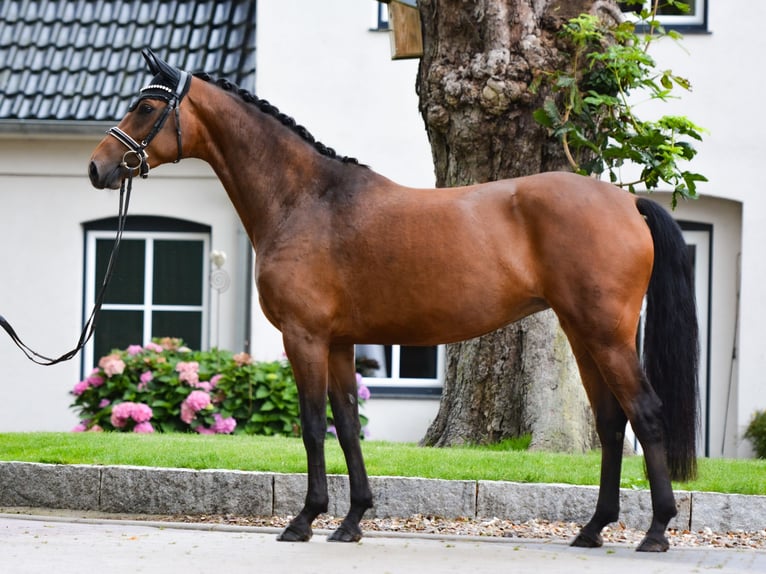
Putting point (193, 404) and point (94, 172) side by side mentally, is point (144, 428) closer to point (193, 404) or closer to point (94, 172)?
point (193, 404)

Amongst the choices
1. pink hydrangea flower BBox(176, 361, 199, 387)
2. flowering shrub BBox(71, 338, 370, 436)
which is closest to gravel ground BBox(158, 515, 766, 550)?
flowering shrub BBox(71, 338, 370, 436)

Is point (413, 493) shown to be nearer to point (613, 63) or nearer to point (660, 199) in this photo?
point (613, 63)

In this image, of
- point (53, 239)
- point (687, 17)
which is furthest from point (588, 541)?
point (53, 239)

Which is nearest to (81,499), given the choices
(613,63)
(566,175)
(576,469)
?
(576,469)

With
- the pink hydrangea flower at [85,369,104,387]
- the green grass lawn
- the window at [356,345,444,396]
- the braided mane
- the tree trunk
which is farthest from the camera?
the window at [356,345,444,396]

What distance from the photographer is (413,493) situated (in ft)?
24.1

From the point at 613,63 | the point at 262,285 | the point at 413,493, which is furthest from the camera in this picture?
the point at 613,63

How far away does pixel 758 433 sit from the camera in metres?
13.0

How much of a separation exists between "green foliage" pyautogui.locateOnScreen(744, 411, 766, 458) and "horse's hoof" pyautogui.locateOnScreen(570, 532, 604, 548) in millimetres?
6867

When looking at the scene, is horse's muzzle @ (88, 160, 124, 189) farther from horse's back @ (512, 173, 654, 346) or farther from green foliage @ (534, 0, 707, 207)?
green foliage @ (534, 0, 707, 207)

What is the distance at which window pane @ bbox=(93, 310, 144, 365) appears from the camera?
47.7 feet

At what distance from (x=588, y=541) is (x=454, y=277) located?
4.85 feet

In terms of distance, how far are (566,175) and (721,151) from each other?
7.45 m

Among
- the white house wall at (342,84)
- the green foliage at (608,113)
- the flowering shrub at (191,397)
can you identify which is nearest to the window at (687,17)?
the white house wall at (342,84)
